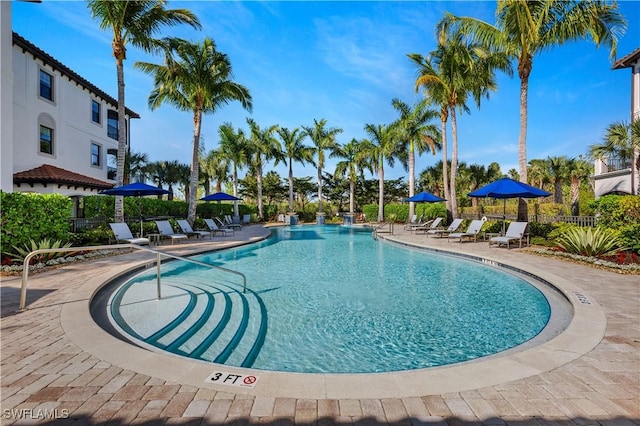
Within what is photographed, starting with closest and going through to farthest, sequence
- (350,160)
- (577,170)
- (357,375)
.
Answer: (357,375) < (577,170) < (350,160)

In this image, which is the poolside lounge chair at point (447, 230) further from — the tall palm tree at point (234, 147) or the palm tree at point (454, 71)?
the tall palm tree at point (234, 147)

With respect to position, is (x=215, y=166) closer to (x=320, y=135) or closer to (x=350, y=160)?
(x=320, y=135)

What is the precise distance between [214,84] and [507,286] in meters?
16.9

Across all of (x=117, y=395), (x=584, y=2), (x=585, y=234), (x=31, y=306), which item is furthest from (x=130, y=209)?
(x=584, y=2)

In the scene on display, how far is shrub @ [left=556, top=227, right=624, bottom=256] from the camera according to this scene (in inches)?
331

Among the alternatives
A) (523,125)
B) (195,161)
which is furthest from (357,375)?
(195,161)

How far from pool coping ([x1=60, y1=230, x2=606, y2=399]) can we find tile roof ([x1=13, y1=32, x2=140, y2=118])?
19844 millimetres

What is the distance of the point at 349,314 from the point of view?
5383mm

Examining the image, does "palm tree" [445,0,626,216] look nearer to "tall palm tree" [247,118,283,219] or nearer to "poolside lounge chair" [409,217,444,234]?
"poolside lounge chair" [409,217,444,234]

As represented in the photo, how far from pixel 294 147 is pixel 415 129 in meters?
12.5

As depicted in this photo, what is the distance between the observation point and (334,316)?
17.4ft

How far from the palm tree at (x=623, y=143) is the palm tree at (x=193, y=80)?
20.3 metres

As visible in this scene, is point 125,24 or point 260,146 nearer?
point 125,24

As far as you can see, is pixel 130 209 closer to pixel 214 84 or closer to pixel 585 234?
pixel 214 84
